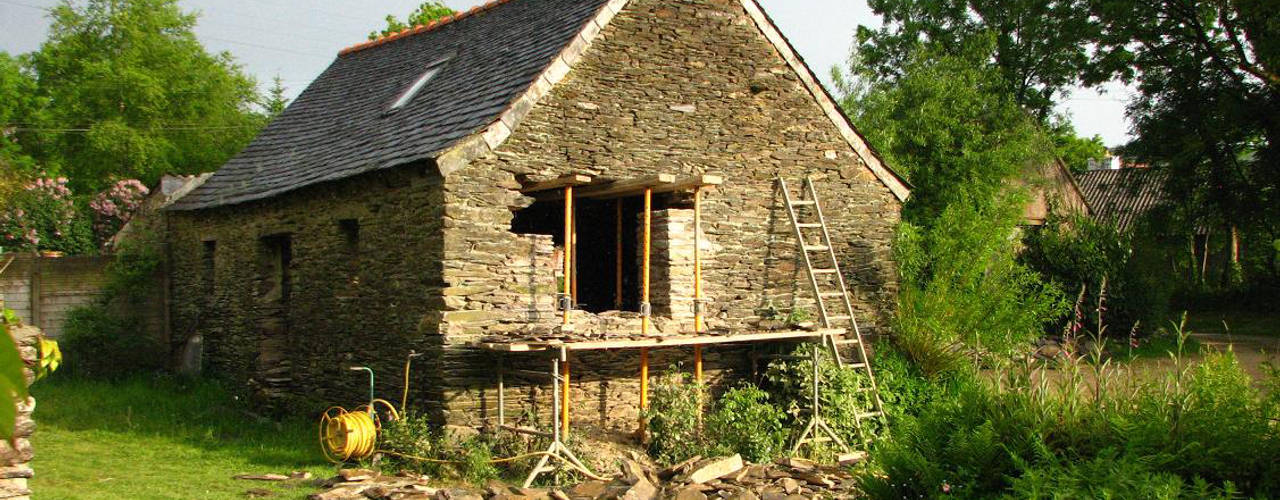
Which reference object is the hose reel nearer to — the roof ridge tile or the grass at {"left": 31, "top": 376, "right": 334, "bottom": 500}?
the grass at {"left": 31, "top": 376, "right": 334, "bottom": 500}

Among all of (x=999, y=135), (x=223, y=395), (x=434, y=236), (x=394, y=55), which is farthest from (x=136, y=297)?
(x=999, y=135)

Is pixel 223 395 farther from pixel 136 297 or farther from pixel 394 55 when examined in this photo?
pixel 394 55

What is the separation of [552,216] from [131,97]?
1901cm

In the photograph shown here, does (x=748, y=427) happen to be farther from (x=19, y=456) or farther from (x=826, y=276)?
(x=19, y=456)

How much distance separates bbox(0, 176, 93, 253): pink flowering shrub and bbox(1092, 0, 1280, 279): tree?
20936mm

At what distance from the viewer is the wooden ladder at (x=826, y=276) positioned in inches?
479

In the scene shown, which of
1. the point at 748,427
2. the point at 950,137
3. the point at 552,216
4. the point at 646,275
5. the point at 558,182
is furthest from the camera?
the point at 950,137

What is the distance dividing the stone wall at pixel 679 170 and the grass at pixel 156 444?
2.12 m

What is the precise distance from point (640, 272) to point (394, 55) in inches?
285

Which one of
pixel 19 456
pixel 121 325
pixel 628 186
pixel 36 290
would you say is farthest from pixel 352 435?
pixel 36 290

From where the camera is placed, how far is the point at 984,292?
14672 millimetres

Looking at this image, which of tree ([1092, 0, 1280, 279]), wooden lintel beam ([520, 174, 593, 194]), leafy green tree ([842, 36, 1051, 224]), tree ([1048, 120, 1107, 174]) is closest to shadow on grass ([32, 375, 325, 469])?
wooden lintel beam ([520, 174, 593, 194])

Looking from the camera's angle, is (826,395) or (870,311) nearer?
(826,395)

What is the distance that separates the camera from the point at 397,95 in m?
14.2
